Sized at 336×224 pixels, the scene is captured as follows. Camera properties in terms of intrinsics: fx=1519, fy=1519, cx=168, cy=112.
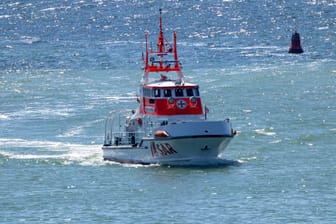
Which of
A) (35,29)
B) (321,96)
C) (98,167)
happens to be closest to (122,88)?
(321,96)

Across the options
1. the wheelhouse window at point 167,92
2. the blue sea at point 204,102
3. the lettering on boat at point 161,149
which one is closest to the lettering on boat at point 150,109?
the wheelhouse window at point 167,92

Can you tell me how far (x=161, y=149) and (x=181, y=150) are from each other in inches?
41.1

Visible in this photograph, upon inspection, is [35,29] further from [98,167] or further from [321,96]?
[98,167]

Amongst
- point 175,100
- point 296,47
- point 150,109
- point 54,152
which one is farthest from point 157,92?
point 296,47

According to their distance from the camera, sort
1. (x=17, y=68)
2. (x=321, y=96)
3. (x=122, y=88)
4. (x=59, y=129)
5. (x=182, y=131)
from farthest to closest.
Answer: (x=17, y=68) → (x=122, y=88) → (x=321, y=96) → (x=59, y=129) → (x=182, y=131)

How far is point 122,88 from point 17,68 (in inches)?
881

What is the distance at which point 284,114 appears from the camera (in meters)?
91.8

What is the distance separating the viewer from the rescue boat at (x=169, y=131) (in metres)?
73.1

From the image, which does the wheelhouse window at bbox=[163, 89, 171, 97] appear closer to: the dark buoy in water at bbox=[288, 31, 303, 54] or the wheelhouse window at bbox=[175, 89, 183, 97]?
the wheelhouse window at bbox=[175, 89, 183, 97]

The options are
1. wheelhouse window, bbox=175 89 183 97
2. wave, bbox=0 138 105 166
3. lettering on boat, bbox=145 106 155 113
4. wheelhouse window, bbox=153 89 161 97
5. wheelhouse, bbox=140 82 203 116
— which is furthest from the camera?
wave, bbox=0 138 105 166

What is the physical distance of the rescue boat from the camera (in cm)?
7312

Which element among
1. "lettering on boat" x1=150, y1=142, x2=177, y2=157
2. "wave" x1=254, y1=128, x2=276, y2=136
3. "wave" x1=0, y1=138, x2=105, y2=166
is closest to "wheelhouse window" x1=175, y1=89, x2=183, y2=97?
"lettering on boat" x1=150, y1=142, x2=177, y2=157

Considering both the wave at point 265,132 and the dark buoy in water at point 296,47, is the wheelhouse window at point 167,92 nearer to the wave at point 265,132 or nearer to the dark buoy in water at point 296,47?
the wave at point 265,132

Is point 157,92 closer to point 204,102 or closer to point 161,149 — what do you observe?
point 161,149
